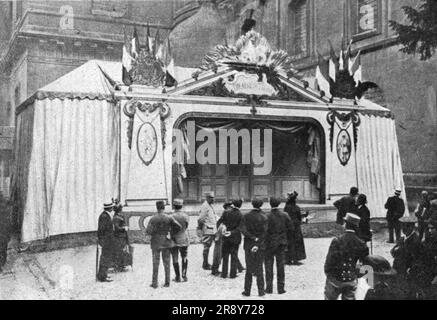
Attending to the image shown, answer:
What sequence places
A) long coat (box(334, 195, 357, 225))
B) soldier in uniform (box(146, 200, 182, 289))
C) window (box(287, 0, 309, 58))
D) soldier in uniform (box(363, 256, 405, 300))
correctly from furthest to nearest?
window (box(287, 0, 309, 58)), long coat (box(334, 195, 357, 225)), soldier in uniform (box(146, 200, 182, 289)), soldier in uniform (box(363, 256, 405, 300))

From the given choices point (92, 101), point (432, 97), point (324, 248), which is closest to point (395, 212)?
point (324, 248)

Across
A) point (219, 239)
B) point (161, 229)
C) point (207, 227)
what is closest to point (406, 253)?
point (219, 239)

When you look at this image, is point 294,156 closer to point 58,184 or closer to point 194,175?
point 194,175

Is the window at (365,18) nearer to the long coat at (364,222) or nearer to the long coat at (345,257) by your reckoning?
the long coat at (364,222)

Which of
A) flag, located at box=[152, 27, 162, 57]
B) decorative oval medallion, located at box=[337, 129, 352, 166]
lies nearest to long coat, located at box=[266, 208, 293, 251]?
flag, located at box=[152, 27, 162, 57]

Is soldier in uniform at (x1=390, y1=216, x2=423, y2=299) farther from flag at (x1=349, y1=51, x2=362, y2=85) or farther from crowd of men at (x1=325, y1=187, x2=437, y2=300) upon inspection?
flag at (x1=349, y1=51, x2=362, y2=85)

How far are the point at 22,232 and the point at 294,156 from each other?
303 inches

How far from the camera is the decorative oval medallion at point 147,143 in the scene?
10.4 m

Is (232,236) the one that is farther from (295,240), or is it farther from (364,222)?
(364,222)

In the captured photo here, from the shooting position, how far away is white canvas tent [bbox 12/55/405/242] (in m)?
9.57

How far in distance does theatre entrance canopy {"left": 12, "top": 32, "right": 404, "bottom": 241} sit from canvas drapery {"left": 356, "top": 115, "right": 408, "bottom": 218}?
3cm

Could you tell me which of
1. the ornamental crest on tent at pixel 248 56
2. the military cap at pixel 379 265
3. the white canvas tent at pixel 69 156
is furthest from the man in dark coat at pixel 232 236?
the ornamental crest on tent at pixel 248 56

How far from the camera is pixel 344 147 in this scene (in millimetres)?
12133

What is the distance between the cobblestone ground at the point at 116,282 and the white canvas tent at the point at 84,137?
101cm
